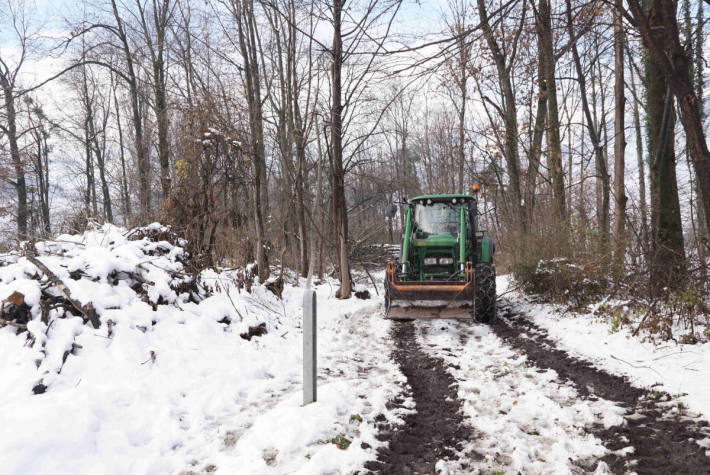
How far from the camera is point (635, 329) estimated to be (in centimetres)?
540

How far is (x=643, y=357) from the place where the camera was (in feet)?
15.4

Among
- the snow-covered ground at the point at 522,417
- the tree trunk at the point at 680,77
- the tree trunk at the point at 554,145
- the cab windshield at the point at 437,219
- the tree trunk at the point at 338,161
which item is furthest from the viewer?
the tree trunk at the point at 338,161

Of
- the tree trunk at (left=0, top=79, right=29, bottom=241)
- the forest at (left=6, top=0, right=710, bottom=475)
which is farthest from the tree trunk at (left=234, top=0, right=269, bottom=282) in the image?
the tree trunk at (left=0, top=79, right=29, bottom=241)

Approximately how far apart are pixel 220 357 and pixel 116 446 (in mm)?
1904

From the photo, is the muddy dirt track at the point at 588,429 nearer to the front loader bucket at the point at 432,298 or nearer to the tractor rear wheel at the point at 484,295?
the front loader bucket at the point at 432,298

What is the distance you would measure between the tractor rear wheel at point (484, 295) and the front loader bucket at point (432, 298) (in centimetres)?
25

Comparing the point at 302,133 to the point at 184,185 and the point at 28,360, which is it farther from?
the point at 28,360

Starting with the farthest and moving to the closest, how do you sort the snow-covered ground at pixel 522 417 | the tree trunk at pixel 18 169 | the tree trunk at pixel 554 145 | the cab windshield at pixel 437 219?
1. the tree trunk at pixel 18 169
2. the tree trunk at pixel 554 145
3. the cab windshield at pixel 437 219
4. the snow-covered ground at pixel 522 417

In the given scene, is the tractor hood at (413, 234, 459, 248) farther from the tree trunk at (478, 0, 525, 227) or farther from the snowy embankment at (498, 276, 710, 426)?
the tree trunk at (478, 0, 525, 227)

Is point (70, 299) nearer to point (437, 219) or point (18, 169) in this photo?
point (437, 219)

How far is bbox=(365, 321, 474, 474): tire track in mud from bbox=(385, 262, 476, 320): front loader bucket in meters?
2.06

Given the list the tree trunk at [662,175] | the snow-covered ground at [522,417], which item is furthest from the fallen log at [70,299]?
the tree trunk at [662,175]

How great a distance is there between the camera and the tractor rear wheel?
7.36m

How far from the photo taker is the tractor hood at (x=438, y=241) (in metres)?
8.52
